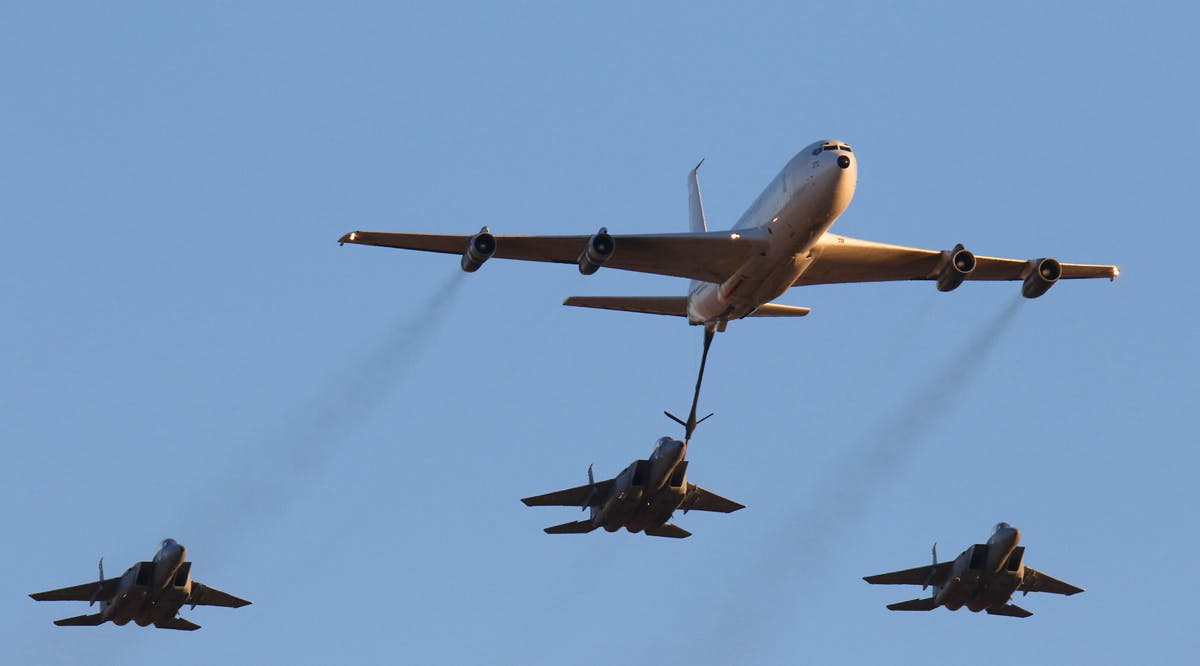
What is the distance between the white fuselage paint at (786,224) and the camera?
63688 mm

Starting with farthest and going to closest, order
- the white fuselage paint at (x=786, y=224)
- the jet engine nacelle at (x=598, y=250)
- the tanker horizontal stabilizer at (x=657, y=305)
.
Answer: the tanker horizontal stabilizer at (x=657, y=305) < the jet engine nacelle at (x=598, y=250) < the white fuselage paint at (x=786, y=224)

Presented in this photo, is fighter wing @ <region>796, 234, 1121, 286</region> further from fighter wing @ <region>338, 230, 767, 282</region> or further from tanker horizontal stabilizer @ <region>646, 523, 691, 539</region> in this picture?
tanker horizontal stabilizer @ <region>646, 523, 691, 539</region>

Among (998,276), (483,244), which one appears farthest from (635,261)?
(998,276)

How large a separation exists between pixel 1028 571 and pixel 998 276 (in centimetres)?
1092

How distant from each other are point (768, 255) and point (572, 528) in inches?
602

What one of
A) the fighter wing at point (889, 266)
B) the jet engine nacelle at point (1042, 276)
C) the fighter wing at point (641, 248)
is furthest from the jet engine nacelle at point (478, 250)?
the jet engine nacelle at point (1042, 276)

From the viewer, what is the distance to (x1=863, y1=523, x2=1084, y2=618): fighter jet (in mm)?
71938

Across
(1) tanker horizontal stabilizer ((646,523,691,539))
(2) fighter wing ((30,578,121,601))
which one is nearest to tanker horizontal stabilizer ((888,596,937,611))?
(1) tanker horizontal stabilizer ((646,523,691,539))

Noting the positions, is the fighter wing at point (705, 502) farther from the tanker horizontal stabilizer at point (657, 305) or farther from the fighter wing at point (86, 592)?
the fighter wing at point (86, 592)

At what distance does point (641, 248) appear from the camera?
70.6 m

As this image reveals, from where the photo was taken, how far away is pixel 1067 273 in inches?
2923

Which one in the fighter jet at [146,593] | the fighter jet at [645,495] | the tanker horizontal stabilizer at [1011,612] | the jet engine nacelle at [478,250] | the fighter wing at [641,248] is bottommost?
Answer: the tanker horizontal stabilizer at [1011,612]

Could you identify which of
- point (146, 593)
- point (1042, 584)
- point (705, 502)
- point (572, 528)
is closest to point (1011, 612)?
Answer: point (1042, 584)

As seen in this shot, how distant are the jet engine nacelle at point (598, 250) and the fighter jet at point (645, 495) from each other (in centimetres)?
967
